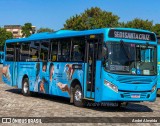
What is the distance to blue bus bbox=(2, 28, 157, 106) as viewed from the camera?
15.3 m

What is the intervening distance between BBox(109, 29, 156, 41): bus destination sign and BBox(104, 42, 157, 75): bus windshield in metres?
0.27

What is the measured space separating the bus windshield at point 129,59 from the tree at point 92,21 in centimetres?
6013

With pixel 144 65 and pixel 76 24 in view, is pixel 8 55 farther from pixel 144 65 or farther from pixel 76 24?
pixel 76 24

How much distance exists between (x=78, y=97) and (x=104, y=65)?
233 cm

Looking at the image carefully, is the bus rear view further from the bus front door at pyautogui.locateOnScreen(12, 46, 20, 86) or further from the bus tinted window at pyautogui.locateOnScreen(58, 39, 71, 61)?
the bus front door at pyautogui.locateOnScreen(12, 46, 20, 86)

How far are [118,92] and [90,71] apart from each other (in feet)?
4.88

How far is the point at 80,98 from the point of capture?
55.5ft

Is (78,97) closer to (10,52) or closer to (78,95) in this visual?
(78,95)

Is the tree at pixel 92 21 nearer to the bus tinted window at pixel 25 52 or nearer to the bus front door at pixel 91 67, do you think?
the bus tinted window at pixel 25 52

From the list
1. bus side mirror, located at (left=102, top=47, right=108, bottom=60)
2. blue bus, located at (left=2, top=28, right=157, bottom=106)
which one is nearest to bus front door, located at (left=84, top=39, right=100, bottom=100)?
blue bus, located at (left=2, top=28, right=157, bottom=106)

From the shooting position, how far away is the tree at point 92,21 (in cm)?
7781

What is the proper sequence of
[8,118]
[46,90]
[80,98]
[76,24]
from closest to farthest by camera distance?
[8,118], [80,98], [46,90], [76,24]

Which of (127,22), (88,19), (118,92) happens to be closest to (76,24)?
(88,19)

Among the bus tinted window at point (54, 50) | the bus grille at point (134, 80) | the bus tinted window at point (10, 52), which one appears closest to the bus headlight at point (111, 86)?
the bus grille at point (134, 80)
